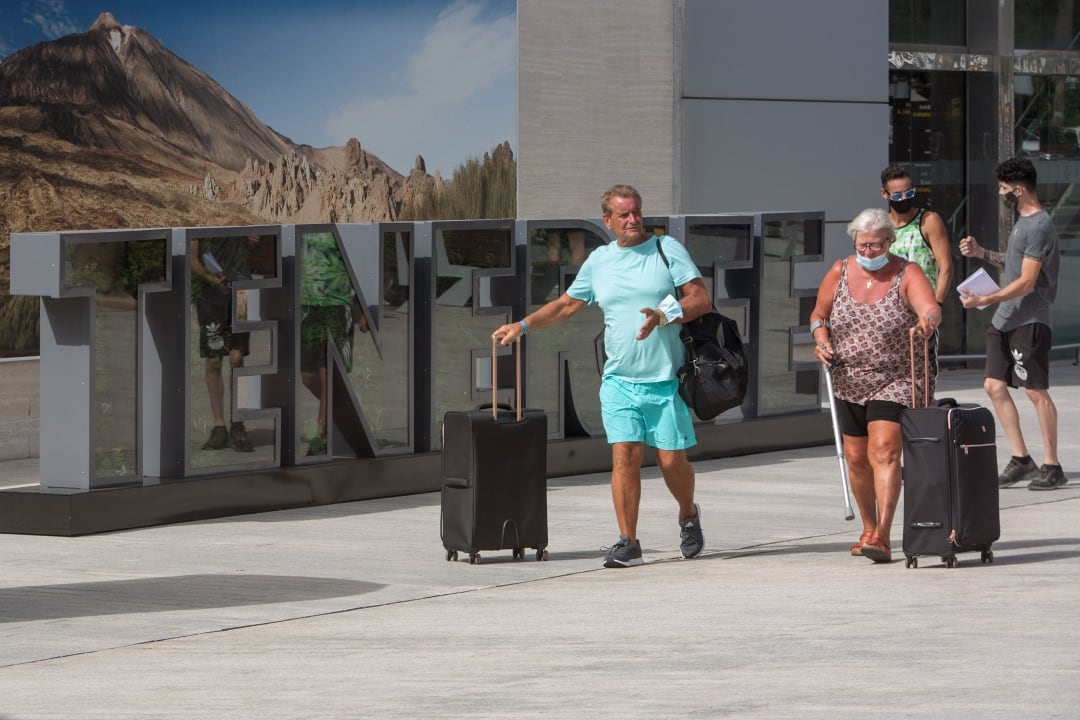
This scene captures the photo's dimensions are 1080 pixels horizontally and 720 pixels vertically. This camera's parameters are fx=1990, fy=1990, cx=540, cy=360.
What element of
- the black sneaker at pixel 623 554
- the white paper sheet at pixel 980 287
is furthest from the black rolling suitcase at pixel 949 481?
the white paper sheet at pixel 980 287

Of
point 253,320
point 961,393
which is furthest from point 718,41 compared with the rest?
point 253,320

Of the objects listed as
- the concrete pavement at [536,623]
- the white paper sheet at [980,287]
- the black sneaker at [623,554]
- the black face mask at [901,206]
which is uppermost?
the black face mask at [901,206]

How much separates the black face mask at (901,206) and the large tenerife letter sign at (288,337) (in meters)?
2.48

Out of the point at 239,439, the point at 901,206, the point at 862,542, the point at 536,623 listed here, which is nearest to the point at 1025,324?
the point at 901,206

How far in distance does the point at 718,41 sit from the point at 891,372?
10.1 m

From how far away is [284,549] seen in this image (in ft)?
33.6

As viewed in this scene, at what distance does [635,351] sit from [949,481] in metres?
1.61

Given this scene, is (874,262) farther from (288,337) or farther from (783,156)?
(783,156)

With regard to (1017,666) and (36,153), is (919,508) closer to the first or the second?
(1017,666)

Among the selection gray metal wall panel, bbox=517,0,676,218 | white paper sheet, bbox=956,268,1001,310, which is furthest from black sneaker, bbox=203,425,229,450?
gray metal wall panel, bbox=517,0,676,218

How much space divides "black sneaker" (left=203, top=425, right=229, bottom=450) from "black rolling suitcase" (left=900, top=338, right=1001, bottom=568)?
419 cm

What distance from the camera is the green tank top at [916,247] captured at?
12.2 metres

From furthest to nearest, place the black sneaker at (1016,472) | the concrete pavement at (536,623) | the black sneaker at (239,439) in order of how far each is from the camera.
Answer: the black sneaker at (1016,472) → the black sneaker at (239,439) → the concrete pavement at (536,623)

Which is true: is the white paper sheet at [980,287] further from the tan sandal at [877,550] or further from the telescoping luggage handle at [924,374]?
the tan sandal at [877,550]
